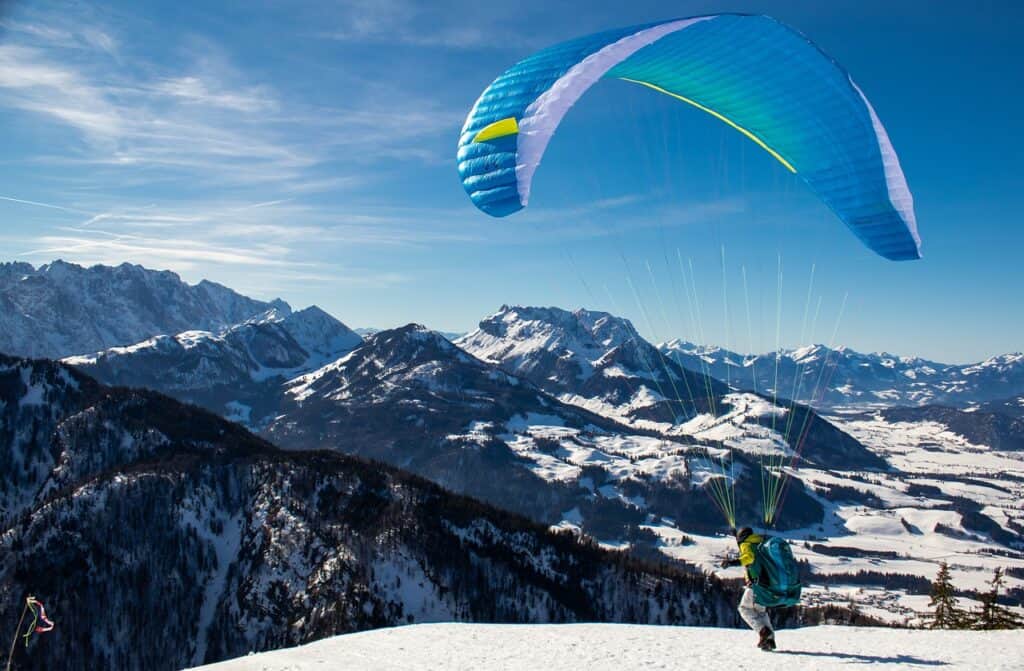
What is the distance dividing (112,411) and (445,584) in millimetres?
91373

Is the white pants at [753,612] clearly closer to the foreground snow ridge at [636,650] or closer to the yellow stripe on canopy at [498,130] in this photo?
the foreground snow ridge at [636,650]

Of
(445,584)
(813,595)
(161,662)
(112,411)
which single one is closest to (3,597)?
(161,662)

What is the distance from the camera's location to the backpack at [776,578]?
14633mm

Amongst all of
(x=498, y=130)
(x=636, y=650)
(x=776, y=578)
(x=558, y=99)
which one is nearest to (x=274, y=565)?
(x=498, y=130)

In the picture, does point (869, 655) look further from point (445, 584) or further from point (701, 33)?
point (445, 584)

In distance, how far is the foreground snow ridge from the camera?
13.6 m

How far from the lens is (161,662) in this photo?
104 meters

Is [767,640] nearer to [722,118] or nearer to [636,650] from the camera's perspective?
[636,650]

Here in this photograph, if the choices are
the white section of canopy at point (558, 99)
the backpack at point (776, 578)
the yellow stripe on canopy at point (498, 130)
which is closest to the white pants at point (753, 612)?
the backpack at point (776, 578)

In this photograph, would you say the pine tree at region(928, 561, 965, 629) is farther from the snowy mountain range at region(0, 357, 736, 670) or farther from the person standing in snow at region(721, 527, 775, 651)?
the snowy mountain range at region(0, 357, 736, 670)

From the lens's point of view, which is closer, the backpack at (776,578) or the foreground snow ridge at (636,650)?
the foreground snow ridge at (636,650)

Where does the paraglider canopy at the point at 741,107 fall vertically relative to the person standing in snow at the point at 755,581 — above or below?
above

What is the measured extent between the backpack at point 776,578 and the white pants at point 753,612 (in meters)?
0.21

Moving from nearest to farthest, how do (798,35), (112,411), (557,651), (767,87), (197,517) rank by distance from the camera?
(557,651)
(798,35)
(767,87)
(197,517)
(112,411)
